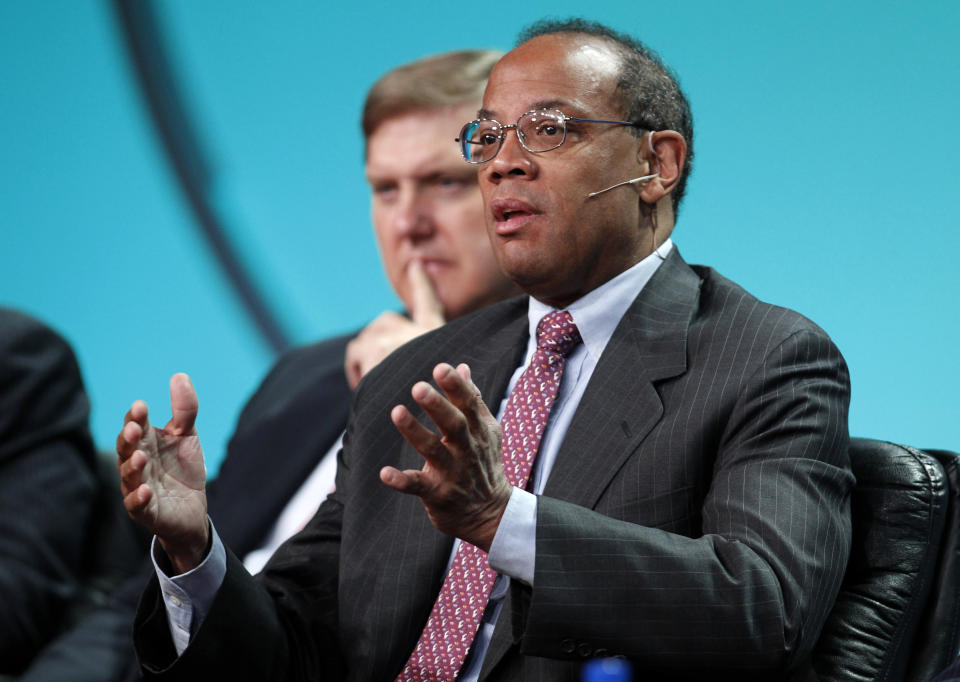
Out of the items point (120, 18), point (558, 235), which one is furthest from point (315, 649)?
point (120, 18)

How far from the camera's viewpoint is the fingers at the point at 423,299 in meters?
2.70

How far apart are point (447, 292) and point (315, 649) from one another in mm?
1177

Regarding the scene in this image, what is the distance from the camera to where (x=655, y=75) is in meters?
1.93

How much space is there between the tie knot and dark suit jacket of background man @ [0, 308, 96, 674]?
126 cm

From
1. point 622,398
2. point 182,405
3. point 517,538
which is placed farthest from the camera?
point 622,398

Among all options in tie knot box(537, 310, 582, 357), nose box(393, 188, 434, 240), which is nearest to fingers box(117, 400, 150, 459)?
Answer: tie knot box(537, 310, 582, 357)

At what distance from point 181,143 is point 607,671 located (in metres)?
2.70

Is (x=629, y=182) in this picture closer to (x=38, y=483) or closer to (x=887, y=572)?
(x=887, y=572)

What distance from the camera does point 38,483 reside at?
256 cm

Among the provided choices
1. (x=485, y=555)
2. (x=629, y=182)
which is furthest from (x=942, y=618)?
(x=629, y=182)

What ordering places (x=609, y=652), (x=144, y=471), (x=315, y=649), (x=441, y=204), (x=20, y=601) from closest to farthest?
(x=609, y=652), (x=144, y=471), (x=315, y=649), (x=20, y=601), (x=441, y=204)

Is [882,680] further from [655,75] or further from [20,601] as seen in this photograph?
[20,601]

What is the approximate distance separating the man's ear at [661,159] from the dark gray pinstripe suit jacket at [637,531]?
13 cm

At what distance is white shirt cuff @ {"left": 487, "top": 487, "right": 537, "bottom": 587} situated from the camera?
4.66 ft
